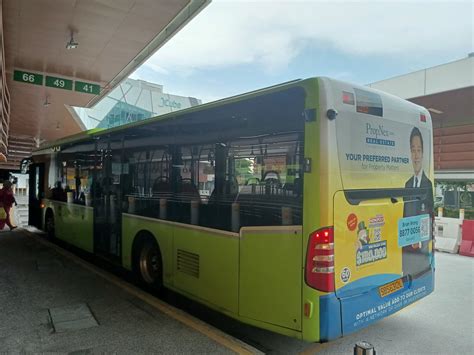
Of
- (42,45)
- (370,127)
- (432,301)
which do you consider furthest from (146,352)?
(42,45)

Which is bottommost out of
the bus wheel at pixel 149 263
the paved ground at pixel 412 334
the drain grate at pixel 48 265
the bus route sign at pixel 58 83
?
the paved ground at pixel 412 334

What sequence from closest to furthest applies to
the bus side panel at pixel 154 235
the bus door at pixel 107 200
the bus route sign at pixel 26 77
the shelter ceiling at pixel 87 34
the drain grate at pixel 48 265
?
1. the bus side panel at pixel 154 235
2. the shelter ceiling at pixel 87 34
3. the bus door at pixel 107 200
4. the drain grate at pixel 48 265
5. the bus route sign at pixel 26 77

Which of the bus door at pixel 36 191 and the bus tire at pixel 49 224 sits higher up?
the bus door at pixel 36 191

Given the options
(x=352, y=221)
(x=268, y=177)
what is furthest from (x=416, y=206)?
(x=268, y=177)

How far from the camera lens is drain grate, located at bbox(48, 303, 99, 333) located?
4345 mm

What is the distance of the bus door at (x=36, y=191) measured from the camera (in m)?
11.6

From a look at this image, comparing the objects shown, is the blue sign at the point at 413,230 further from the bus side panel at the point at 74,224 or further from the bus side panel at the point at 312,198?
the bus side panel at the point at 74,224

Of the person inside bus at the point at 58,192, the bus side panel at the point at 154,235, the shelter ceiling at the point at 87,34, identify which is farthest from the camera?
the person inside bus at the point at 58,192

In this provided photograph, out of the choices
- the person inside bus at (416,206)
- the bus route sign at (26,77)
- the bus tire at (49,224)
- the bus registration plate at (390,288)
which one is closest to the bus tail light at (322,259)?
the bus registration plate at (390,288)

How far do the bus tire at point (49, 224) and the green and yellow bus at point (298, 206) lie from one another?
20.1ft

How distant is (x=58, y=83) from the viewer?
10.8 metres

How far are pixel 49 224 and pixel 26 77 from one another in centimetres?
415

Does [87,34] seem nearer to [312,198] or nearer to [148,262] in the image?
[148,262]

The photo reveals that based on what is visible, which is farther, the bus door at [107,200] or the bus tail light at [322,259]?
the bus door at [107,200]
